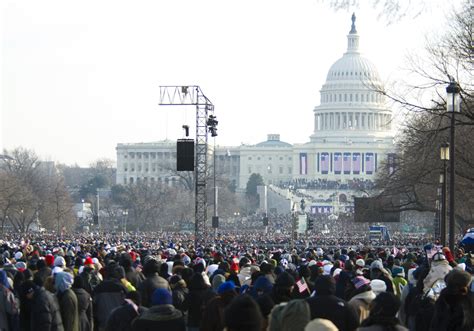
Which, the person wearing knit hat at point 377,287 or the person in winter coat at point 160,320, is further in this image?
the person wearing knit hat at point 377,287

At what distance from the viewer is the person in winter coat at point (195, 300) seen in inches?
642

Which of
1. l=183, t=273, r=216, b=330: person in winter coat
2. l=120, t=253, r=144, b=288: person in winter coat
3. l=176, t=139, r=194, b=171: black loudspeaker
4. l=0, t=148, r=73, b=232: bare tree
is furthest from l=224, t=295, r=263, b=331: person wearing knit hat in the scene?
l=0, t=148, r=73, b=232: bare tree

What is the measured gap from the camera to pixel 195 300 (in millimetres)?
16359

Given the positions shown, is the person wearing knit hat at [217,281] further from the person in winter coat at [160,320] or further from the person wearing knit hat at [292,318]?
the person wearing knit hat at [292,318]

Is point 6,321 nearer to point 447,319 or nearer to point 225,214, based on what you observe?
point 447,319

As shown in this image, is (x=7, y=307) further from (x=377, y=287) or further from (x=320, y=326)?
(x=320, y=326)

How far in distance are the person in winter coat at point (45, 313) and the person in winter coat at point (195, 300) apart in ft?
4.92

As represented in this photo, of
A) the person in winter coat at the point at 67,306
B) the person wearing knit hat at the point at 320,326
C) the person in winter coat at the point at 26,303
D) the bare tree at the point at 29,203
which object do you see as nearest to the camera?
the person wearing knit hat at the point at 320,326

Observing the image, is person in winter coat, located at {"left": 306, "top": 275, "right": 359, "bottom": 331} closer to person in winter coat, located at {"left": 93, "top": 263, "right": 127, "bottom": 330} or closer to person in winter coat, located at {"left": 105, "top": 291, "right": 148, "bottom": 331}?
person in winter coat, located at {"left": 105, "top": 291, "right": 148, "bottom": 331}

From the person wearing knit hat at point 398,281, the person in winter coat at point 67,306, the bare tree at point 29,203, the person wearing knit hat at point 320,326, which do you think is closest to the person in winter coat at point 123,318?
the person in winter coat at point 67,306

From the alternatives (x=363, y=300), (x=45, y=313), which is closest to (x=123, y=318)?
(x=45, y=313)

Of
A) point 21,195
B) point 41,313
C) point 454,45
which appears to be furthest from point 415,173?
point 21,195

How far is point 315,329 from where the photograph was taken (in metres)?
9.94

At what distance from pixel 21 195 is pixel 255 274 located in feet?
258
